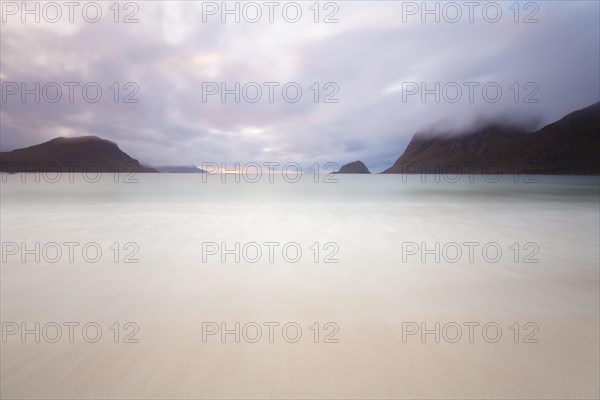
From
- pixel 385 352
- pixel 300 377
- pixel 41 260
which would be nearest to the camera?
pixel 300 377

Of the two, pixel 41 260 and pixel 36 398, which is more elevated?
pixel 41 260

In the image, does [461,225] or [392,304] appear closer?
[392,304]

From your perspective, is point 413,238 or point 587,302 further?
point 413,238

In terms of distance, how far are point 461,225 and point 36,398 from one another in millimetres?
14669

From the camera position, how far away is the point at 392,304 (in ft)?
17.0

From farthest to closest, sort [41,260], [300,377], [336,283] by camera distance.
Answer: [41,260], [336,283], [300,377]

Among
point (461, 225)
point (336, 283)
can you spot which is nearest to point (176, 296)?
point (336, 283)

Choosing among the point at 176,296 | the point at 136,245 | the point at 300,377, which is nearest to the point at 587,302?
the point at 300,377

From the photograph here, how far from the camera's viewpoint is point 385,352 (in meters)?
3.72

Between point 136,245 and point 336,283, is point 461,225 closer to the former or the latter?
Answer: point 336,283

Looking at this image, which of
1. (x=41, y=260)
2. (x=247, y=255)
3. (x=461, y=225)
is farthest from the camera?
(x=461, y=225)

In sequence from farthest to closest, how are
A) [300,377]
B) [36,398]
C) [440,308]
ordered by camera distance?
[440,308] → [300,377] → [36,398]

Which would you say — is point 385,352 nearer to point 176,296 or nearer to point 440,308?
point 440,308

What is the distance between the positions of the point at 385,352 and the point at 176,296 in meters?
3.65
